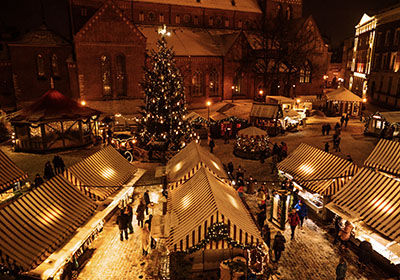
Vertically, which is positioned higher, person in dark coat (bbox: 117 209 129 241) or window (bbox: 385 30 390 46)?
window (bbox: 385 30 390 46)

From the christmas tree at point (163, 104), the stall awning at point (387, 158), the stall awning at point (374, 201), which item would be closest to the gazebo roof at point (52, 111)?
the christmas tree at point (163, 104)

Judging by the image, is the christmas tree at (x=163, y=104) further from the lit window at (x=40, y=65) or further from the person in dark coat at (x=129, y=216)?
the lit window at (x=40, y=65)

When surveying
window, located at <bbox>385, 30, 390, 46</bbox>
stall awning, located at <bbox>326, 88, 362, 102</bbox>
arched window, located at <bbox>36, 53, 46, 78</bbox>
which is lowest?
stall awning, located at <bbox>326, 88, 362, 102</bbox>

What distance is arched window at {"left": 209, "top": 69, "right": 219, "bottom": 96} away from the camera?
39875mm

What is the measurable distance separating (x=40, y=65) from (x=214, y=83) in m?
22.2

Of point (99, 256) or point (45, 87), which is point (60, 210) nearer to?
point (99, 256)

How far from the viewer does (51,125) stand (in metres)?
26.1

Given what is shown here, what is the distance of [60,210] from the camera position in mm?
10680

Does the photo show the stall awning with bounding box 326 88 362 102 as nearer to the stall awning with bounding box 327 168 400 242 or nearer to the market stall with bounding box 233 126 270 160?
the market stall with bounding box 233 126 270 160

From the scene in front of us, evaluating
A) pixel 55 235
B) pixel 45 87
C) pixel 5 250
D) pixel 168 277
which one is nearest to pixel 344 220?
pixel 168 277

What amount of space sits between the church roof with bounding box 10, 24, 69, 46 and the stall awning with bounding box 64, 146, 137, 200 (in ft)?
89.7

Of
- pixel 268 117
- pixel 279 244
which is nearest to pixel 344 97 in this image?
pixel 268 117

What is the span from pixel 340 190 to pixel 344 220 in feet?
4.47

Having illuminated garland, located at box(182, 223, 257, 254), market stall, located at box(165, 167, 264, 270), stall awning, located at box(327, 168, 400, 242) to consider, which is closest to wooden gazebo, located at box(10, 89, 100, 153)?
market stall, located at box(165, 167, 264, 270)
